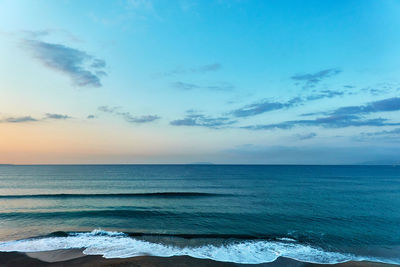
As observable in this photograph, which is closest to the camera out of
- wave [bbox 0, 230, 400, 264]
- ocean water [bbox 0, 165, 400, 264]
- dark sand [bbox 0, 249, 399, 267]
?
dark sand [bbox 0, 249, 399, 267]

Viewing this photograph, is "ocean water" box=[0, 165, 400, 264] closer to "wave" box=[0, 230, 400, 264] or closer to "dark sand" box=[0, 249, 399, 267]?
"wave" box=[0, 230, 400, 264]

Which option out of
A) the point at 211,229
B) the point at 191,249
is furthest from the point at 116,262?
the point at 211,229

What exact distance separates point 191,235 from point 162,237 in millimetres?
2710

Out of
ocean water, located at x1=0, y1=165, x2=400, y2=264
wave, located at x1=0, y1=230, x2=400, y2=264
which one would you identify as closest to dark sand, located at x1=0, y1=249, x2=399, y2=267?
wave, located at x1=0, y1=230, x2=400, y2=264

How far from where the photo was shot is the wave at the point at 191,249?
16250 mm

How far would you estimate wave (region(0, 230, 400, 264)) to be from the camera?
1625cm

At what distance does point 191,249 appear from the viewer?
17531 mm

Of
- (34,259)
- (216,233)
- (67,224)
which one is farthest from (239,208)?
(34,259)

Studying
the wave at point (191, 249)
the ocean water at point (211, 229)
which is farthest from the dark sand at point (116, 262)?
the ocean water at point (211, 229)

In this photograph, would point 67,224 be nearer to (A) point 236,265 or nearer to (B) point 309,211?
(A) point 236,265

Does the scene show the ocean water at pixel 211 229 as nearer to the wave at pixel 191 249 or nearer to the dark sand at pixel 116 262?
the wave at pixel 191 249

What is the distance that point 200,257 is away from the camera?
1605cm

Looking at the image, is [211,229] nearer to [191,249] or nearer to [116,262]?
[191,249]

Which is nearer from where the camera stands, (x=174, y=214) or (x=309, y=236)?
(x=309, y=236)
